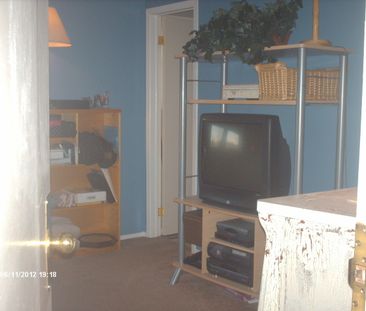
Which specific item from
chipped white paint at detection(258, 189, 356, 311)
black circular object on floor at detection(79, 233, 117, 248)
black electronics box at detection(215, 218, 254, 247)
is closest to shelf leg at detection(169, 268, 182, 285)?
black electronics box at detection(215, 218, 254, 247)

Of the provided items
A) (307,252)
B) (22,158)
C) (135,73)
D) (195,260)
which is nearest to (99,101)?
(135,73)

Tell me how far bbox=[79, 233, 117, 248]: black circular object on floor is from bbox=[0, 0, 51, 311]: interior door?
3.41 m

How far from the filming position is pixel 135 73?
4836 mm

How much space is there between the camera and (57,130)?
4.12 metres

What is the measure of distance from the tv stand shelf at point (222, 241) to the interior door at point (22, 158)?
2.21 metres

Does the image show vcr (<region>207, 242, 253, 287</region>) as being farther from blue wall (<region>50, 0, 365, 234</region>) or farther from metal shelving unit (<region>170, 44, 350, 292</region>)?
blue wall (<region>50, 0, 365, 234</region>)

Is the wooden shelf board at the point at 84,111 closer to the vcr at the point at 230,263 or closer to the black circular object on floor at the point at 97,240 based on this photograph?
the black circular object on floor at the point at 97,240

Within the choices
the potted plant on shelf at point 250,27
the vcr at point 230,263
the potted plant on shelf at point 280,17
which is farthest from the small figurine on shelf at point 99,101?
the potted plant on shelf at point 280,17

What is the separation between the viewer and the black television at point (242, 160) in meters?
3.04

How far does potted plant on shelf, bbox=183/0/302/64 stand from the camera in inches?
120

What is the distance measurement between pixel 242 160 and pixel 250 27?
786mm

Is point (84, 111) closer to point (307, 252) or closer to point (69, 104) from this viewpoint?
point (69, 104)

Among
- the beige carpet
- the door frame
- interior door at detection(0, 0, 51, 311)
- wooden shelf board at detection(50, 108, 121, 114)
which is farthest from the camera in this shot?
the door frame

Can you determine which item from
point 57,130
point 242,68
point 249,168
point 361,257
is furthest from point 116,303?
point 361,257
